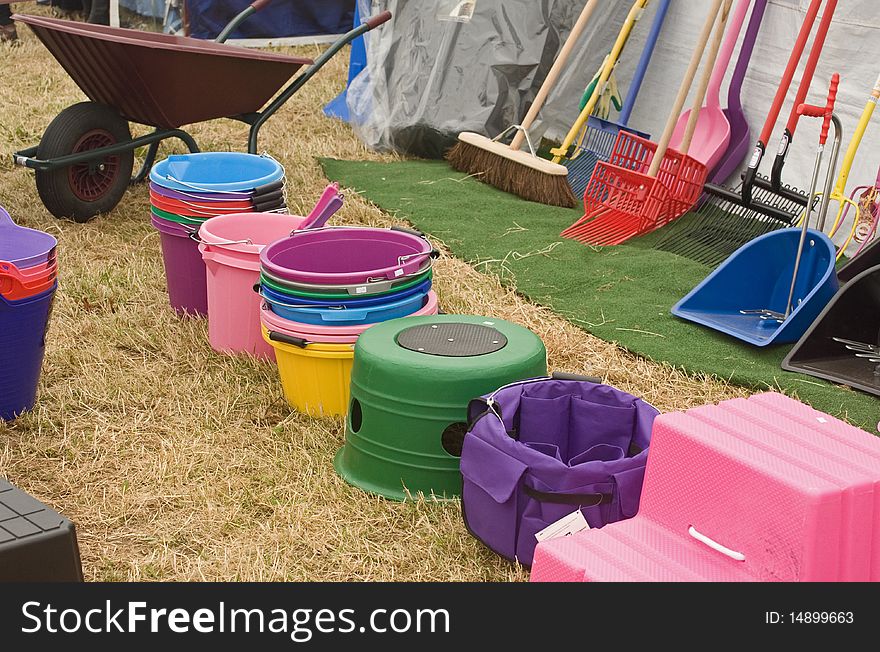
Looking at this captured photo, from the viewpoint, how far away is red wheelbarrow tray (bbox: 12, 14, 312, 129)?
4.36 meters

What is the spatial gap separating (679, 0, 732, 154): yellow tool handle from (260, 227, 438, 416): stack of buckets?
2.02m

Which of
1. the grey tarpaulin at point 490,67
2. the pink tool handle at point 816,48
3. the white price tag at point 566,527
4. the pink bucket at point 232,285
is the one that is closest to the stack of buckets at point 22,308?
the pink bucket at point 232,285

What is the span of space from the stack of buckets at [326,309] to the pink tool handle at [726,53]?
245cm

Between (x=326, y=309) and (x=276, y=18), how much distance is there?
6247 millimetres

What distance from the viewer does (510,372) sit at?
8.65 feet

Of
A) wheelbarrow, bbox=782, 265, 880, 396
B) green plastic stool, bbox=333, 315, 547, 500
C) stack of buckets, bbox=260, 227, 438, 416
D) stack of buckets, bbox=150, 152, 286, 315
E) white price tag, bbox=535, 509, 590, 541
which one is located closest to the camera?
white price tag, bbox=535, 509, 590, 541

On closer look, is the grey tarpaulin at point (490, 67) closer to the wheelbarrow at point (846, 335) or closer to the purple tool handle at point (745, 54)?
the purple tool handle at point (745, 54)

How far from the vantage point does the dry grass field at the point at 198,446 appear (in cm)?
250

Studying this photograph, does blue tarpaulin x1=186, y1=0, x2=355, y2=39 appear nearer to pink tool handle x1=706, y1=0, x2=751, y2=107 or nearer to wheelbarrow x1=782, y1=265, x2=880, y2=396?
pink tool handle x1=706, y1=0, x2=751, y2=107

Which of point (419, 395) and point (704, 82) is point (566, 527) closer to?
point (419, 395)

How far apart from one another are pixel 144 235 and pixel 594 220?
78.0 inches

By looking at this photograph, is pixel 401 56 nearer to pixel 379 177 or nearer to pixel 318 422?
pixel 379 177

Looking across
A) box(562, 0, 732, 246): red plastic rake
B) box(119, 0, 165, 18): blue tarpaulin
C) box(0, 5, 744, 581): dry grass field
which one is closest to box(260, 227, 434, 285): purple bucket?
box(0, 5, 744, 581): dry grass field

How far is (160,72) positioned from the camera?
445cm
